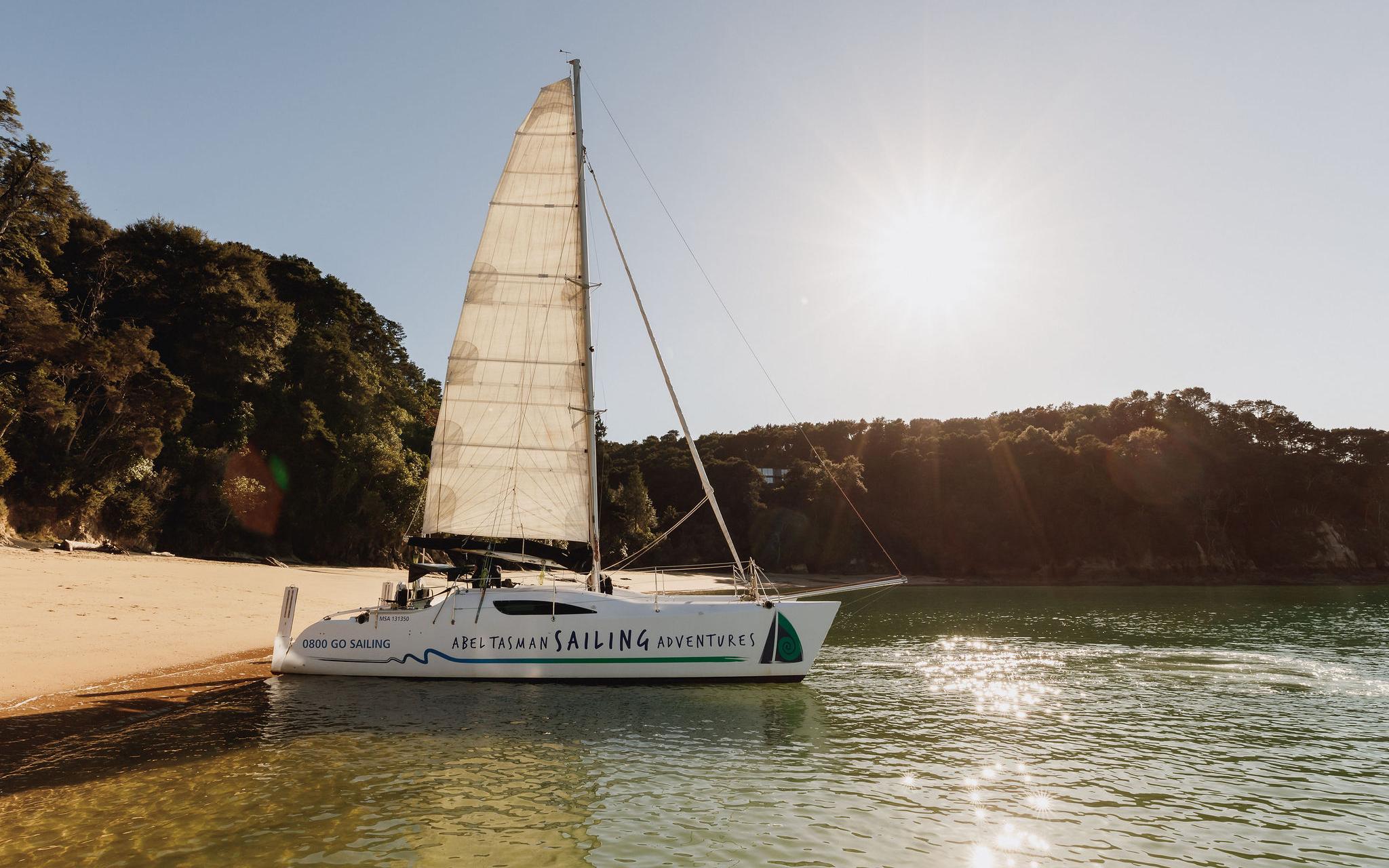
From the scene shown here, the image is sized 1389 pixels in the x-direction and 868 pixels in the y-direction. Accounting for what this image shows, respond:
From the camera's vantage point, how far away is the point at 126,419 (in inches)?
1439

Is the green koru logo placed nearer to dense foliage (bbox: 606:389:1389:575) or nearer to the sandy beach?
the sandy beach

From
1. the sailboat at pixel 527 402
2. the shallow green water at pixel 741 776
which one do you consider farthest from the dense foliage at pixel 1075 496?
the shallow green water at pixel 741 776

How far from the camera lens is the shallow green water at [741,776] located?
24.1 feet

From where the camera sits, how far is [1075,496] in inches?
3371

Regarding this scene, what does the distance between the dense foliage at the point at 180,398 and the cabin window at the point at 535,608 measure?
93.5ft

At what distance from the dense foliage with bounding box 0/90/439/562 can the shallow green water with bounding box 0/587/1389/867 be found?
28.0 m

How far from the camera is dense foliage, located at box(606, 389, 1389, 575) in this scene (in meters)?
81.6

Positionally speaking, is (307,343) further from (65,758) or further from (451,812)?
(451,812)

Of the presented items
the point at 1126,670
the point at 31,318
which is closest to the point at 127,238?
the point at 31,318

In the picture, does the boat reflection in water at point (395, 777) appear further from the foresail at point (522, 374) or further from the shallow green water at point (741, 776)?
the foresail at point (522, 374)

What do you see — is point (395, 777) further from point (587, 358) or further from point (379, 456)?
point (379, 456)

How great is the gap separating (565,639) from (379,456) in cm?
3765

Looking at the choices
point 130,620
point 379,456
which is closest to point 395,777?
point 130,620

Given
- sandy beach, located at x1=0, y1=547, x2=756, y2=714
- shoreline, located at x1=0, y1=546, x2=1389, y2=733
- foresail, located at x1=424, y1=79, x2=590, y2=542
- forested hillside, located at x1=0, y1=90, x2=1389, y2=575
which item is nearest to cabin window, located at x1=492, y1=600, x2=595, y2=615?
foresail, located at x1=424, y1=79, x2=590, y2=542
